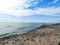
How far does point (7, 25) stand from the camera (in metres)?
15.7

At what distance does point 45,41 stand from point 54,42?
1.88ft

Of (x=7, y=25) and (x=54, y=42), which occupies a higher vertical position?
(x=7, y=25)

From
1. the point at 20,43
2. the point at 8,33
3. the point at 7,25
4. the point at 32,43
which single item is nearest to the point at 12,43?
the point at 20,43

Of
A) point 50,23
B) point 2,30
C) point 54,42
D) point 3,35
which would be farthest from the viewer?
point 50,23

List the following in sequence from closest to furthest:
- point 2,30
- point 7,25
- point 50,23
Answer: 1. point 2,30
2. point 7,25
3. point 50,23

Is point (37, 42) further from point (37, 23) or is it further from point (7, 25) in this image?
point (37, 23)

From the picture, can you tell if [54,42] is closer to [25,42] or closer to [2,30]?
[25,42]

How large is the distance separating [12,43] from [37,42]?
4.74 ft

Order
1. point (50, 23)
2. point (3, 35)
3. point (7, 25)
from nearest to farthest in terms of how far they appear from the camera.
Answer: point (3, 35) < point (7, 25) < point (50, 23)

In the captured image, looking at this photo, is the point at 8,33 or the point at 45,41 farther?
the point at 8,33

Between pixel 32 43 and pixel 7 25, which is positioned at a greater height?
pixel 7 25

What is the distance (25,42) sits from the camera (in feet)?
34.0

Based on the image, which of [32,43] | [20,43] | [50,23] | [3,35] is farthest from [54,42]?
[50,23]

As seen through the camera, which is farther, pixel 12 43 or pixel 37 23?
pixel 37 23
